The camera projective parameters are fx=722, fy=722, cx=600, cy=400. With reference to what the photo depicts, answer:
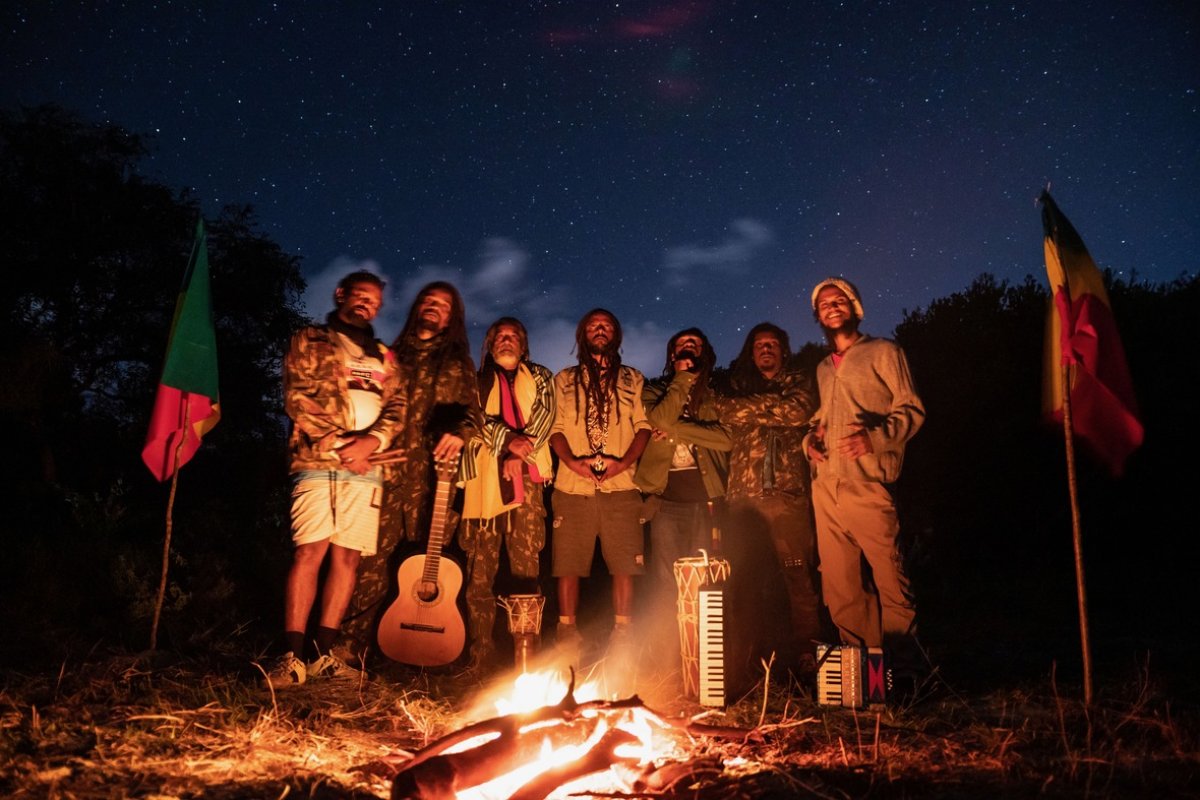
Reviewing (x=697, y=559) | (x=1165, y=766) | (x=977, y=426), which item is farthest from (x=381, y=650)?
(x=977, y=426)

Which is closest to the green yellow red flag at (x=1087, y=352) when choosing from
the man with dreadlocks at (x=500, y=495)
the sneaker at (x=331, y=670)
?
the man with dreadlocks at (x=500, y=495)

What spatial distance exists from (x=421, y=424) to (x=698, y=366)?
2054 mm

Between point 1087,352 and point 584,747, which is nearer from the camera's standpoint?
point 584,747

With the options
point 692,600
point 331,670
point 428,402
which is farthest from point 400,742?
point 428,402

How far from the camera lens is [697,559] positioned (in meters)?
4.17

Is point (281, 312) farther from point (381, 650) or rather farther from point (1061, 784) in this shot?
point (1061, 784)

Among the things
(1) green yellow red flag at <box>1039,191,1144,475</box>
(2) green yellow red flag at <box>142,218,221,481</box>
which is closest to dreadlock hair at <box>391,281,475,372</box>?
(2) green yellow red flag at <box>142,218,221,481</box>

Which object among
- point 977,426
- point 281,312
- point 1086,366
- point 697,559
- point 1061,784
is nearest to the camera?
point 1061,784

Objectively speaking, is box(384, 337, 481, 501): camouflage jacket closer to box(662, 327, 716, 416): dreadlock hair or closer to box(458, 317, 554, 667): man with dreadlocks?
box(458, 317, 554, 667): man with dreadlocks

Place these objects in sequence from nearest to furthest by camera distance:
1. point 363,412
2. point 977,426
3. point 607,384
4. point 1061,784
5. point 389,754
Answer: point 1061,784
point 389,754
point 363,412
point 607,384
point 977,426

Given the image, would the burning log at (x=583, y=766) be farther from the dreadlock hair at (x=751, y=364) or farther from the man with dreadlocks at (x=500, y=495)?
the dreadlock hair at (x=751, y=364)

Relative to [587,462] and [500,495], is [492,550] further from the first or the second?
[587,462]

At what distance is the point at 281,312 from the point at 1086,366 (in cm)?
1121

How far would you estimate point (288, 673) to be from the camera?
12.7 feet
